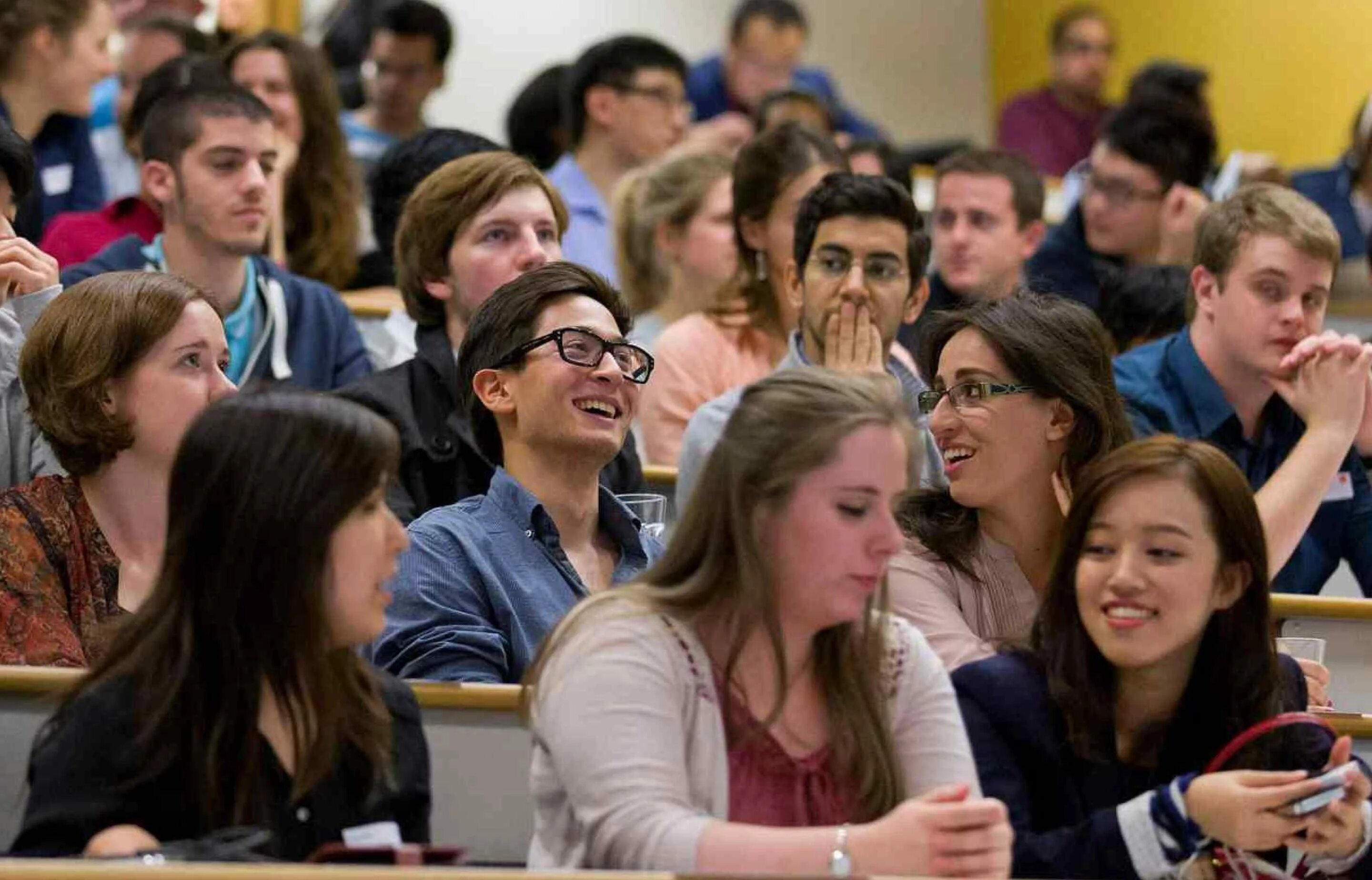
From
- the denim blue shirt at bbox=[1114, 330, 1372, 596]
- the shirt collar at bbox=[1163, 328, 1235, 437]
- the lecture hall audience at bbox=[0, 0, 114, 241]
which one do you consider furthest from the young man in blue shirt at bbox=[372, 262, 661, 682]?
Answer: the lecture hall audience at bbox=[0, 0, 114, 241]

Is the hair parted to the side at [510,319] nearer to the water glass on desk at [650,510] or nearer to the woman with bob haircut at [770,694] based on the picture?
the water glass on desk at [650,510]

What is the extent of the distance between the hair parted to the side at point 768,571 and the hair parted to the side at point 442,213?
5.02 feet

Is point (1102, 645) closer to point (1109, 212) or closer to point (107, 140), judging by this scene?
point (1109, 212)

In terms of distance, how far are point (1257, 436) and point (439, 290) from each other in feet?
4.81

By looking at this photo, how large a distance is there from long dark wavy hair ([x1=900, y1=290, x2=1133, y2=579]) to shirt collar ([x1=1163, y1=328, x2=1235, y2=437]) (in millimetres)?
840

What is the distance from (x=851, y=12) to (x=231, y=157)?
4.81 meters

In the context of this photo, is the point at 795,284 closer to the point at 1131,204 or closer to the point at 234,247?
the point at 234,247

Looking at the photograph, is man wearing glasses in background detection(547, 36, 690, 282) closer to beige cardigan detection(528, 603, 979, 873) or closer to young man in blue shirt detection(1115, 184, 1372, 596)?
young man in blue shirt detection(1115, 184, 1372, 596)

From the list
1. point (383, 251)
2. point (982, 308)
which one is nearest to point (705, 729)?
point (982, 308)

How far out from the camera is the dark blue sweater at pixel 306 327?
3.87 m

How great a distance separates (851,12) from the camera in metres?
8.41

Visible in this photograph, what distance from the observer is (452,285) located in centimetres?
356

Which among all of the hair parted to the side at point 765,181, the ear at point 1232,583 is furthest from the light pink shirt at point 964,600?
the hair parted to the side at point 765,181

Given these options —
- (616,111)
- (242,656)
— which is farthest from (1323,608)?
(616,111)
